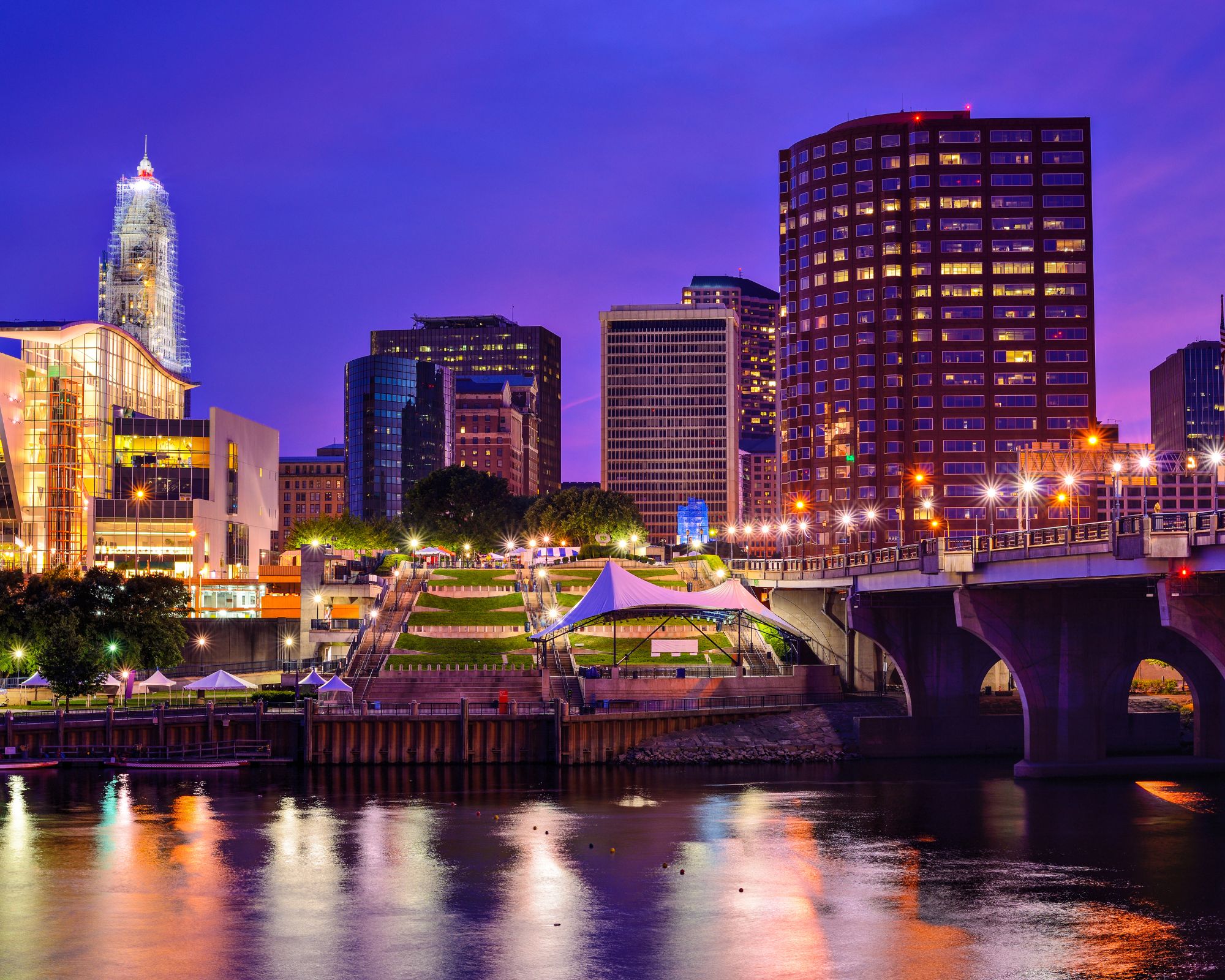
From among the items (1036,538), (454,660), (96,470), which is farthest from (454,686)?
(96,470)

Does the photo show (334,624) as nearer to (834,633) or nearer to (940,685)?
(834,633)

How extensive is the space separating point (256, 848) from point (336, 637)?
85143mm

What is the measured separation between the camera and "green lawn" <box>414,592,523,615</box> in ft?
447

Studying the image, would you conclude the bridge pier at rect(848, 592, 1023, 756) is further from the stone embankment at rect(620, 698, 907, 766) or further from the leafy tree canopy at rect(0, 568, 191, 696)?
the leafy tree canopy at rect(0, 568, 191, 696)

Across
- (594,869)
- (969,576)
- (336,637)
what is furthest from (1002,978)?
(336,637)

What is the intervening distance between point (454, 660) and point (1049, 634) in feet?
147

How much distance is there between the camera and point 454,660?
114 m

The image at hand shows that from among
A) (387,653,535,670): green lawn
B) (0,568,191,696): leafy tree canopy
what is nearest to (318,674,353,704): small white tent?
(387,653,535,670): green lawn

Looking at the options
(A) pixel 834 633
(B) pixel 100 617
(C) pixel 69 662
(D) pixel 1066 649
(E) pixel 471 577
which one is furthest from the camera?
(E) pixel 471 577

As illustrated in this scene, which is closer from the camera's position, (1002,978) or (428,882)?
(1002,978)

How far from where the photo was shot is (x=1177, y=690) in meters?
128

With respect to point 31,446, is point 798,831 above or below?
below

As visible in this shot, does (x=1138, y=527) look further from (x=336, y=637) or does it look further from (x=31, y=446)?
(x=31, y=446)

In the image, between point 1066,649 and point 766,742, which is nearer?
point 1066,649
